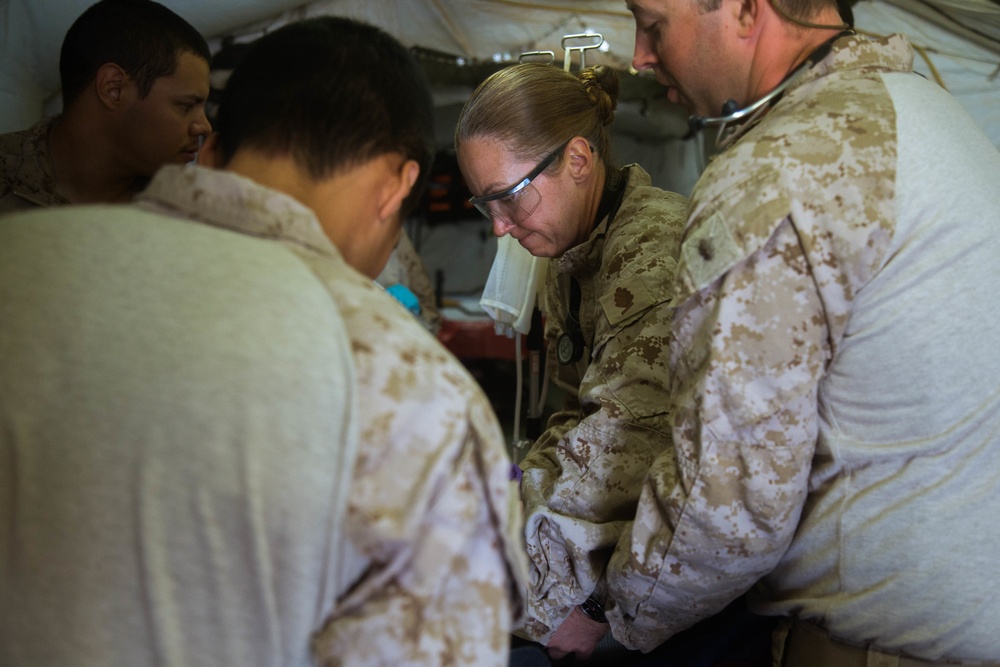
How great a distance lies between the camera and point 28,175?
88.0 inches

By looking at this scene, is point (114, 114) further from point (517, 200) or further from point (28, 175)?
point (517, 200)

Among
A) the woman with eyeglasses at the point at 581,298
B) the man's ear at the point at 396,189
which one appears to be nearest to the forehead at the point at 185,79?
the woman with eyeglasses at the point at 581,298

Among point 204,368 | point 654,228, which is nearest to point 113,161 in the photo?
point 654,228

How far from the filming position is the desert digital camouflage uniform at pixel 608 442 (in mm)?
1694

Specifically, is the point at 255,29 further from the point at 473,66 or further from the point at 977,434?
the point at 977,434

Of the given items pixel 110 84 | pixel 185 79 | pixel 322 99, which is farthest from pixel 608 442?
pixel 110 84

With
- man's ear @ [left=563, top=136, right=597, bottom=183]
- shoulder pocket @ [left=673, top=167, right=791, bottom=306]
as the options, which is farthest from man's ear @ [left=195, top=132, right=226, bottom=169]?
man's ear @ [left=563, top=136, right=597, bottom=183]

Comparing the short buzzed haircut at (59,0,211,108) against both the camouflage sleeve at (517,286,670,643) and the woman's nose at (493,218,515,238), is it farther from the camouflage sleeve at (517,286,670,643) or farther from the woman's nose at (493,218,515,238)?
the camouflage sleeve at (517,286,670,643)

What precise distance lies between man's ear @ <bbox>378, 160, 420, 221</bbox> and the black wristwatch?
3.42 feet

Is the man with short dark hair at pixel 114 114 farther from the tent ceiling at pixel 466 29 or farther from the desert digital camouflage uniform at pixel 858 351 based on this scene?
the tent ceiling at pixel 466 29

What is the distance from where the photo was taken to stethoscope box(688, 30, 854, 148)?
4.45ft

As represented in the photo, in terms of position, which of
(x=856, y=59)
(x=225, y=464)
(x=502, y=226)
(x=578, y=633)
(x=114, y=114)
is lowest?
(x=578, y=633)

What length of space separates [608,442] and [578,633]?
17.3 inches

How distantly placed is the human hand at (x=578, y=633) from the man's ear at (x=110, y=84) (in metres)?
1.78
